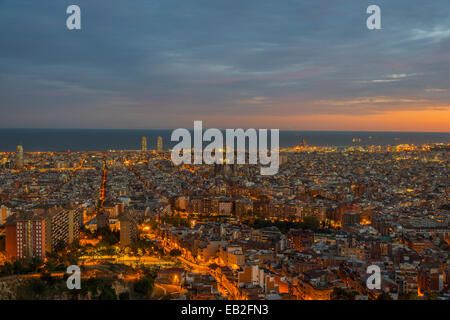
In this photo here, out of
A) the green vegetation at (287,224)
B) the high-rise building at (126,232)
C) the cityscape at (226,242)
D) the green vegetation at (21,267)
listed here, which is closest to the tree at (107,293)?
the cityscape at (226,242)

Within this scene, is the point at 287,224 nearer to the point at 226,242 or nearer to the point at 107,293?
the point at 226,242

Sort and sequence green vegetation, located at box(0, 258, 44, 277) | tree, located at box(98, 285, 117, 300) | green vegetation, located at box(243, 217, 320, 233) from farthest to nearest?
green vegetation, located at box(243, 217, 320, 233), green vegetation, located at box(0, 258, 44, 277), tree, located at box(98, 285, 117, 300)

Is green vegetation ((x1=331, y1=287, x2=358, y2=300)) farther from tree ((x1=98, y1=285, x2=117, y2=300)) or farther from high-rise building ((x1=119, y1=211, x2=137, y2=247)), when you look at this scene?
high-rise building ((x1=119, y1=211, x2=137, y2=247))

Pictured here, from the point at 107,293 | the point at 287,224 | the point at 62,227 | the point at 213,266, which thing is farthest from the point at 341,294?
the point at 62,227

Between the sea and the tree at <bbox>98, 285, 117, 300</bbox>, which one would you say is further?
the sea

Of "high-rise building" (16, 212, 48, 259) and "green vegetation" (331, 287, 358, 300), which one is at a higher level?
"high-rise building" (16, 212, 48, 259)

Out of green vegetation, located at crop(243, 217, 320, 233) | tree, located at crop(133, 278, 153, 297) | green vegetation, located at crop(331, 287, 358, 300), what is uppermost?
tree, located at crop(133, 278, 153, 297)

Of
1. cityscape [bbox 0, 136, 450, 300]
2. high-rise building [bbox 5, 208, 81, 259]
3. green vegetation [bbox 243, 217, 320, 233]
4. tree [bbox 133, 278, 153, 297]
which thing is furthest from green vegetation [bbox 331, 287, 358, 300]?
high-rise building [bbox 5, 208, 81, 259]
